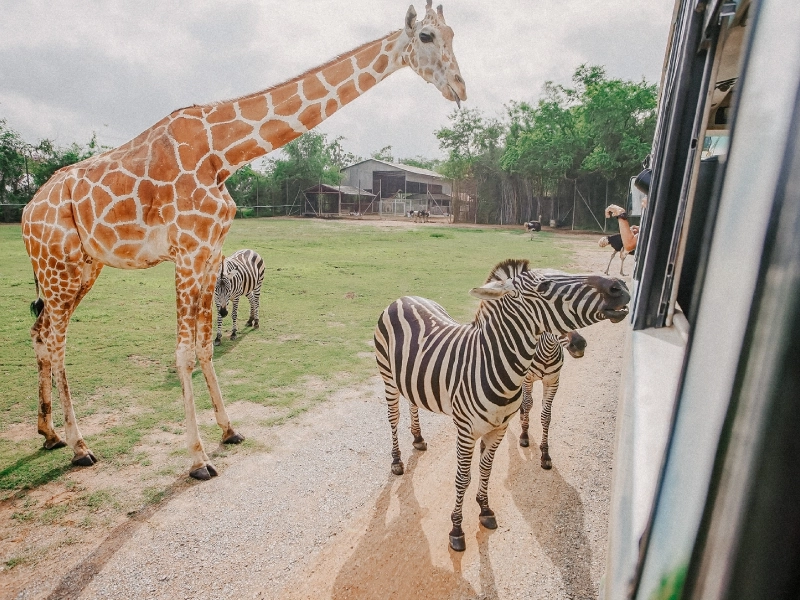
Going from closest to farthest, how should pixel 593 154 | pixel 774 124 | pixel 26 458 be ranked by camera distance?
pixel 774 124 → pixel 26 458 → pixel 593 154

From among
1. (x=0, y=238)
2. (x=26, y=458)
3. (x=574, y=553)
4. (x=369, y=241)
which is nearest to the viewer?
(x=574, y=553)

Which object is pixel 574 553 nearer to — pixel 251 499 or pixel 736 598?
pixel 251 499

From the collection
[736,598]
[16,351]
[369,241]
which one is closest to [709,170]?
[736,598]

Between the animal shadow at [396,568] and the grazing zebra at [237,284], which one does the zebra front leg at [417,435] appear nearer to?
the animal shadow at [396,568]

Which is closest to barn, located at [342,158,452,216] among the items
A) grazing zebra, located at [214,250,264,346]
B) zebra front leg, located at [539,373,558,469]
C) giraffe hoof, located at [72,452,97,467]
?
grazing zebra, located at [214,250,264,346]

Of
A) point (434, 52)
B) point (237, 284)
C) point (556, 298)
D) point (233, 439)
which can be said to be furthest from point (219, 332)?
point (556, 298)

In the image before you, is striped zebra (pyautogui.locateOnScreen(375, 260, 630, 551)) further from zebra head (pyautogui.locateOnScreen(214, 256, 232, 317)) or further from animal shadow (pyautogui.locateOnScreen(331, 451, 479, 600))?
zebra head (pyautogui.locateOnScreen(214, 256, 232, 317))

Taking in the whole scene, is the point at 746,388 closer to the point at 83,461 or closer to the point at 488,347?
the point at 488,347

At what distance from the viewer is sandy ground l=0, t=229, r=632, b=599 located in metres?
2.67

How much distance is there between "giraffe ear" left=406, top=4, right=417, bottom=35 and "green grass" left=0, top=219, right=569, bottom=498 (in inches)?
142

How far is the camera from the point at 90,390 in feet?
16.8

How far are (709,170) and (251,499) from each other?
3428 millimetres

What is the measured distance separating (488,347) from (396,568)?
1.40 m

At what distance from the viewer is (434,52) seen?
3.89m
